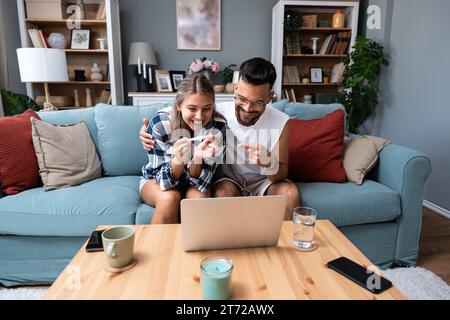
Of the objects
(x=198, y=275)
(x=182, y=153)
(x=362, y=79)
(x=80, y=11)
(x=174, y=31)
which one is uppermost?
(x=80, y=11)

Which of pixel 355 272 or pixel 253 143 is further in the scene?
pixel 253 143

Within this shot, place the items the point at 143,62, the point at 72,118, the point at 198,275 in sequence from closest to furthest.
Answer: the point at 198,275, the point at 72,118, the point at 143,62

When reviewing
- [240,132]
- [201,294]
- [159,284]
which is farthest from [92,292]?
[240,132]

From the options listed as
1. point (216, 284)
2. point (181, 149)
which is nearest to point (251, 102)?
point (181, 149)

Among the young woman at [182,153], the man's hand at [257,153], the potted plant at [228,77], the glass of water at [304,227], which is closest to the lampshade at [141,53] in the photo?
the potted plant at [228,77]

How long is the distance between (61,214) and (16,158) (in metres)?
0.40

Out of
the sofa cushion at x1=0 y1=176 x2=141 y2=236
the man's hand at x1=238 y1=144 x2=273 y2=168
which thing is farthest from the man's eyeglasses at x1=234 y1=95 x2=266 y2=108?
the sofa cushion at x1=0 y1=176 x2=141 y2=236

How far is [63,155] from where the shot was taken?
1.66 metres

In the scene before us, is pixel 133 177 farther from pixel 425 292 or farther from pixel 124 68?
pixel 124 68

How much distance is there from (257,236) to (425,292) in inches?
41.0

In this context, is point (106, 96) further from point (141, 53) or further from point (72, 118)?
point (72, 118)

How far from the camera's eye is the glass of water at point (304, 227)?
3.25 ft

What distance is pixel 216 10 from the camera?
3727mm

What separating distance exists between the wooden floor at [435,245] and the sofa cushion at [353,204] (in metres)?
0.39
